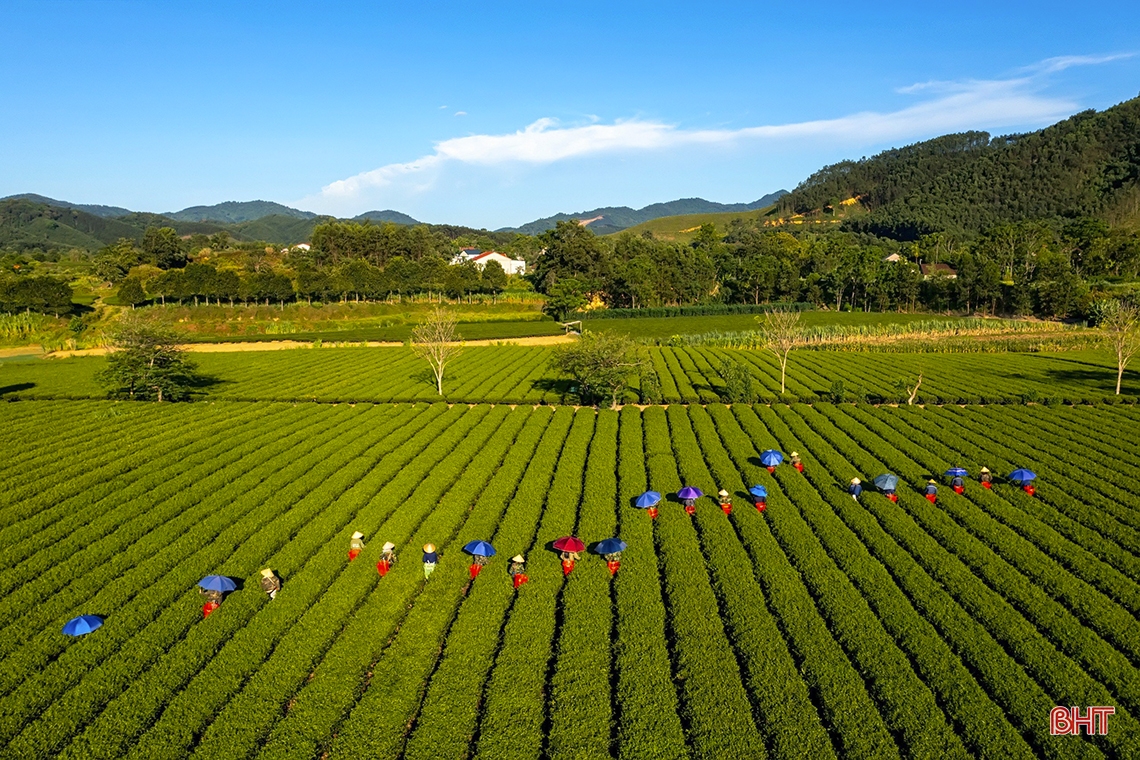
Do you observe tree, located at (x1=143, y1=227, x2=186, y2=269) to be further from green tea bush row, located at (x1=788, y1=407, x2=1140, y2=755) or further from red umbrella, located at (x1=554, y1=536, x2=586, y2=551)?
green tea bush row, located at (x1=788, y1=407, x2=1140, y2=755)

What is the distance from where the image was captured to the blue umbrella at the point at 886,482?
1085 inches

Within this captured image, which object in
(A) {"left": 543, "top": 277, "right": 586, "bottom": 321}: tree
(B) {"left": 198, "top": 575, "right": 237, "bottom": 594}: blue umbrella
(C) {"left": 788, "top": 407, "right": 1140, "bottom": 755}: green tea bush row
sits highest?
(A) {"left": 543, "top": 277, "right": 586, "bottom": 321}: tree

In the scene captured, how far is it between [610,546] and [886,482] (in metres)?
13.5

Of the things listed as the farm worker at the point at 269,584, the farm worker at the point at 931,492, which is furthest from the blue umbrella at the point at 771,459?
the farm worker at the point at 269,584

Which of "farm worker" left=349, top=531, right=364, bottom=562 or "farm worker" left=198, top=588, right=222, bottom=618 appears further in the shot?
"farm worker" left=349, top=531, right=364, bottom=562

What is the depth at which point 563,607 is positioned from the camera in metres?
19.7

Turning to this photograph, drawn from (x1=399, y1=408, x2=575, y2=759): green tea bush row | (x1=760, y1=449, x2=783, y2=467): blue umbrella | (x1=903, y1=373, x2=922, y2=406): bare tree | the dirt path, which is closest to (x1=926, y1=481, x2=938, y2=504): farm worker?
(x1=760, y1=449, x2=783, y2=467): blue umbrella

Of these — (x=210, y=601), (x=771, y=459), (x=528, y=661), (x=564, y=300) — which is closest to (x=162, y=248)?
(x=564, y=300)

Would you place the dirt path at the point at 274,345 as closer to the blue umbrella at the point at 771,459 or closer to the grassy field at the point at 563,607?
the grassy field at the point at 563,607

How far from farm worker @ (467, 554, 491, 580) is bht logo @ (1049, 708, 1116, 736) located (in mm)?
15643

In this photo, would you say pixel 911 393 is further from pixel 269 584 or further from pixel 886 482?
pixel 269 584

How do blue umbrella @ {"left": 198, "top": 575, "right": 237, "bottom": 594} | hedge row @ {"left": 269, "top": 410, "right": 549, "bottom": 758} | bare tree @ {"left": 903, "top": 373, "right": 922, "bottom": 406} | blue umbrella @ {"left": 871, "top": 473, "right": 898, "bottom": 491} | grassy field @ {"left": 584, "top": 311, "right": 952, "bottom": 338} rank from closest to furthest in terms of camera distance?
1. hedge row @ {"left": 269, "top": 410, "right": 549, "bottom": 758}
2. blue umbrella @ {"left": 198, "top": 575, "right": 237, "bottom": 594}
3. blue umbrella @ {"left": 871, "top": 473, "right": 898, "bottom": 491}
4. bare tree @ {"left": 903, "top": 373, "right": 922, "bottom": 406}
5. grassy field @ {"left": 584, "top": 311, "right": 952, "bottom": 338}

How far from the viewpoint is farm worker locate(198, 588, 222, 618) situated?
63.2 feet

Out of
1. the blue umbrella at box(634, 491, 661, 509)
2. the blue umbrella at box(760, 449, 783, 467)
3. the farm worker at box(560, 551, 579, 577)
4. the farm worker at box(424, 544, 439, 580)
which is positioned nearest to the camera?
the farm worker at box(424, 544, 439, 580)
